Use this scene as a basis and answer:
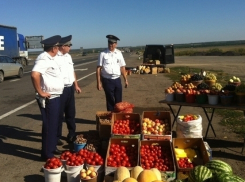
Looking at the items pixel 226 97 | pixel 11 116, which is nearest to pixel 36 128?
pixel 11 116

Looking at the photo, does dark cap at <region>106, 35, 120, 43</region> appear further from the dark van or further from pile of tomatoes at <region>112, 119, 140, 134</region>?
the dark van

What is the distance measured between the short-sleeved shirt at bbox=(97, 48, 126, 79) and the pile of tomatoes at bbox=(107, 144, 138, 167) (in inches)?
95.5

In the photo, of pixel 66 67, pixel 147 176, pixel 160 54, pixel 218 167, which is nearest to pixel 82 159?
pixel 147 176

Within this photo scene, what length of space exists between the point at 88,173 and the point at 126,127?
158 cm

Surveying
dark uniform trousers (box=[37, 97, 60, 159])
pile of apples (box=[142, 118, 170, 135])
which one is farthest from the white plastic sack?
dark uniform trousers (box=[37, 97, 60, 159])

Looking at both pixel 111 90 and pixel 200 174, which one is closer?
pixel 200 174

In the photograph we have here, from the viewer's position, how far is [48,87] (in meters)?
5.13

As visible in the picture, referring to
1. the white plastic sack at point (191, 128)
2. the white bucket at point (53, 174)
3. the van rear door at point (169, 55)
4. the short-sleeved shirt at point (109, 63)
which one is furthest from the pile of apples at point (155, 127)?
the van rear door at point (169, 55)

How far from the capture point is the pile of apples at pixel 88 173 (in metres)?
4.22

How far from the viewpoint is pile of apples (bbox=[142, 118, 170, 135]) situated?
5.55 metres

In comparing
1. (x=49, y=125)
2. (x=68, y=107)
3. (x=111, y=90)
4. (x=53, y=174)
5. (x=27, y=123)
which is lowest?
(x=27, y=123)

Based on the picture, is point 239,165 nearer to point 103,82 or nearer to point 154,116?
point 154,116

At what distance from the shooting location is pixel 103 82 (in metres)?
7.14

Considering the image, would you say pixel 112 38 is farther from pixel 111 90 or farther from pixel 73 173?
pixel 73 173
